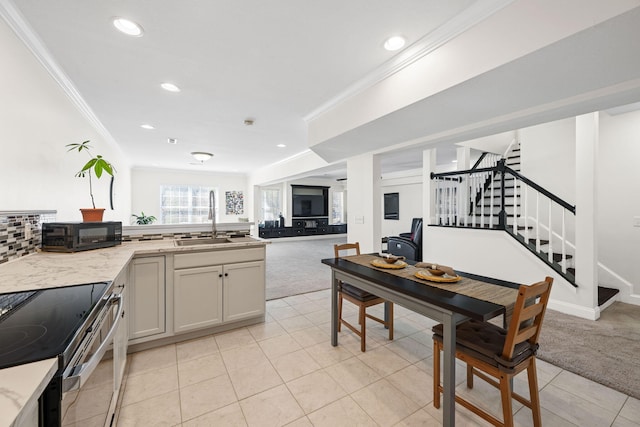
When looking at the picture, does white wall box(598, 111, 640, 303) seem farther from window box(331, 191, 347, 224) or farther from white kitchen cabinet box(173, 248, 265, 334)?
window box(331, 191, 347, 224)

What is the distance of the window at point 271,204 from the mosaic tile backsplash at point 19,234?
796cm

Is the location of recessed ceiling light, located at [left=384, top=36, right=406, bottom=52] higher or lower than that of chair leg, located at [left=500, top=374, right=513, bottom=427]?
higher

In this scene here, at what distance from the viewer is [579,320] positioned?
289 centimetres

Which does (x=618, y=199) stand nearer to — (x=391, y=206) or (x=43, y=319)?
(x=391, y=206)

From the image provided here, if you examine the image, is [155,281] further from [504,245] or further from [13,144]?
[504,245]

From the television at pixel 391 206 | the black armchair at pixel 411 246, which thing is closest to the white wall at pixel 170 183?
the television at pixel 391 206

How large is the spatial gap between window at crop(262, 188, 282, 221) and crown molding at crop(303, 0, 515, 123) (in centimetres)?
759

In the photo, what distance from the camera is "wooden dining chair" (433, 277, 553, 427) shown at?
1300mm

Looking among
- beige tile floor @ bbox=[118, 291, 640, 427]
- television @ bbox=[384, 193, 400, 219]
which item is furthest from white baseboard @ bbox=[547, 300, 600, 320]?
television @ bbox=[384, 193, 400, 219]

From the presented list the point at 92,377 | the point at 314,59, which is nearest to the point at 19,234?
the point at 92,377

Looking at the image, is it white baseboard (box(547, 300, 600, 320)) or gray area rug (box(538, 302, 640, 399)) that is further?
white baseboard (box(547, 300, 600, 320))

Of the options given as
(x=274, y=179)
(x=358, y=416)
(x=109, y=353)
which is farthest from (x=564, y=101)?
(x=274, y=179)

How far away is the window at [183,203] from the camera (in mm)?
8445

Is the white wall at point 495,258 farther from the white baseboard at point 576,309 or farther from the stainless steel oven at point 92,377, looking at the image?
the stainless steel oven at point 92,377
